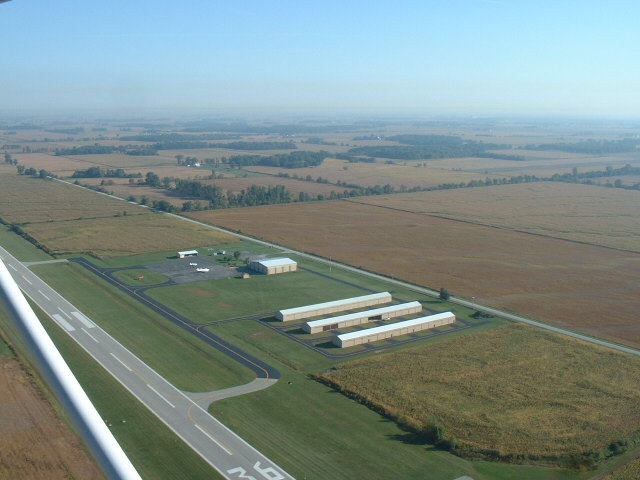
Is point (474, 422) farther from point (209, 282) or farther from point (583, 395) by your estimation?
point (209, 282)

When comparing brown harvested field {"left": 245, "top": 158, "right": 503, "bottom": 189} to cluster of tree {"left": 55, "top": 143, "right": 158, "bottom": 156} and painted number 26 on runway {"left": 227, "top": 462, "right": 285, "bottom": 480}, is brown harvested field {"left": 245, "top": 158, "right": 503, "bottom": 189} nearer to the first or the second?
cluster of tree {"left": 55, "top": 143, "right": 158, "bottom": 156}

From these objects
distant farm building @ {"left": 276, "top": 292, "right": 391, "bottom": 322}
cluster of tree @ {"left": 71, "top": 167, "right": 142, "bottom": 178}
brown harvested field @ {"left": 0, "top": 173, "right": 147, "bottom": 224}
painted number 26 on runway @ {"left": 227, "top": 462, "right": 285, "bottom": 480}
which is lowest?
painted number 26 on runway @ {"left": 227, "top": 462, "right": 285, "bottom": 480}

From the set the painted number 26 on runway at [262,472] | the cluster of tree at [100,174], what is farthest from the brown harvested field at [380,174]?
the painted number 26 on runway at [262,472]

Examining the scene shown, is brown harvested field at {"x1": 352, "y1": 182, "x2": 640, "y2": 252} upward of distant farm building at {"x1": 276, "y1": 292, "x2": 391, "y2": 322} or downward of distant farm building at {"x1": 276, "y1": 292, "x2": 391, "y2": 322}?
upward

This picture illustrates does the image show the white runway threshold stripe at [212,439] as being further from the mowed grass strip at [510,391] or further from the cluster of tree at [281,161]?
the cluster of tree at [281,161]

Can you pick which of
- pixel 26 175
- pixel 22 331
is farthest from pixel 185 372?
pixel 26 175

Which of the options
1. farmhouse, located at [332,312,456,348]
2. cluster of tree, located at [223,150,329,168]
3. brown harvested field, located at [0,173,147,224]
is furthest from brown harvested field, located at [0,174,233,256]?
cluster of tree, located at [223,150,329,168]

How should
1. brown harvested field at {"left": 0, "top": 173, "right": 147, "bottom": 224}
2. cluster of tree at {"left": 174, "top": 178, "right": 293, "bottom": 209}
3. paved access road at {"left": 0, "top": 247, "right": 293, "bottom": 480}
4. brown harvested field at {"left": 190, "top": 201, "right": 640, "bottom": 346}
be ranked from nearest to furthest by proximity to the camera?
paved access road at {"left": 0, "top": 247, "right": 293, "bottom": 480}
brown harvested field at {"left": 190, "top": 201, "right": 640, "bottom": 346}
brown harvested field at {"left": 0, "top": 173, "right": 147, "bottom": 224}
cluster of tree at {"left": 174, "top": 178, "right": 293, "bottom": 209}
